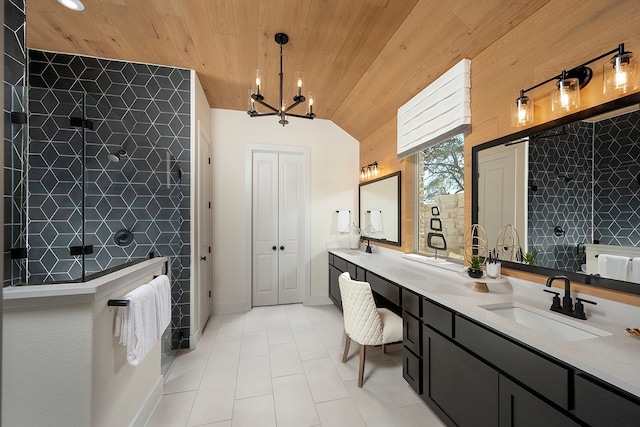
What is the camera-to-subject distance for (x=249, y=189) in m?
3.80

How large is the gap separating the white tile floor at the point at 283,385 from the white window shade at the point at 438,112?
2.14m

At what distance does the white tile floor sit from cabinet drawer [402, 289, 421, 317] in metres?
0.66

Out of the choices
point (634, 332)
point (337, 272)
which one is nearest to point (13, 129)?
point (634, 332)

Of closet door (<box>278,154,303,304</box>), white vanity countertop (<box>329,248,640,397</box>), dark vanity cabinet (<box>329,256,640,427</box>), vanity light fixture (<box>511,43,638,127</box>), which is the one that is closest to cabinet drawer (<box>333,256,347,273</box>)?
closet door (<box>278,154,303,304</box>)

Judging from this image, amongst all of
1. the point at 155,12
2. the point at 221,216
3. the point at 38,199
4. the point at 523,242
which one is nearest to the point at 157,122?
the point at 155,12

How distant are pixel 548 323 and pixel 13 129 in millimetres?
2872

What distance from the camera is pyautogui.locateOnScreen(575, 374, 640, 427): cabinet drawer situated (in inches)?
31.6

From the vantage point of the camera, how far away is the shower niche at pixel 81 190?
1.33 m

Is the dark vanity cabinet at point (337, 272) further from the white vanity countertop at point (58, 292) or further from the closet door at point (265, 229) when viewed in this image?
the white vanity countertop at point (58, 292)

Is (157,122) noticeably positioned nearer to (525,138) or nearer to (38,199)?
(38,199)

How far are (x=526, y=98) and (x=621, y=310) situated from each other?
4.06ft

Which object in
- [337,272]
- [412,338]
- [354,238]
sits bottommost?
[412,338]

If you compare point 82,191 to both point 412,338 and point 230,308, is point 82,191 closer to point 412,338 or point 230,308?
point 230,308

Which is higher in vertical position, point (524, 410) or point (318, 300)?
point (524, 410)
